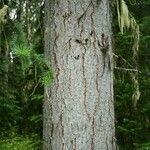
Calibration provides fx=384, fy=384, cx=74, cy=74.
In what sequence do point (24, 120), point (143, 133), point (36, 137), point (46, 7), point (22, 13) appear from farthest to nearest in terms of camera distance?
point (24, 120) → point (36, 137) → point (143, 133) → point (22, 13) → point (46, 7)

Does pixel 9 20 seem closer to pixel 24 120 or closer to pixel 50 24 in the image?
pixel 50 24

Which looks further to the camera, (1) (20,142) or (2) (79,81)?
(1) (20,142)

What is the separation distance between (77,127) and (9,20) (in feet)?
3.74

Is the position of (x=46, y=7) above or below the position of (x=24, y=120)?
above

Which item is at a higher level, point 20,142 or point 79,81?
point 79,81

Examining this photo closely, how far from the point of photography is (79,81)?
10.3 ft

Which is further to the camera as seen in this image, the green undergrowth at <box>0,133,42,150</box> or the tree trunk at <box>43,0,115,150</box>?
the green undergrowth at <box>0,133,42,150</box>

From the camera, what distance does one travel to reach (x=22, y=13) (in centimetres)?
407

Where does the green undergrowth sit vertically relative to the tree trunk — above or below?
below

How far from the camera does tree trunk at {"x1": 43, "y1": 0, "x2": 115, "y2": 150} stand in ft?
10.3

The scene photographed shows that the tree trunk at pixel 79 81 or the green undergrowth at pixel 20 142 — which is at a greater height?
the tree trunk at pixel 79 81

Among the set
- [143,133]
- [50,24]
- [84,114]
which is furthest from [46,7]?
[143,133]

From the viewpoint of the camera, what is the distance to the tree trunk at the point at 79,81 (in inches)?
123

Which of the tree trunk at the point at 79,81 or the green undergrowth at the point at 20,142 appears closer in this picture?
the tree trunk at the point at 79,81
